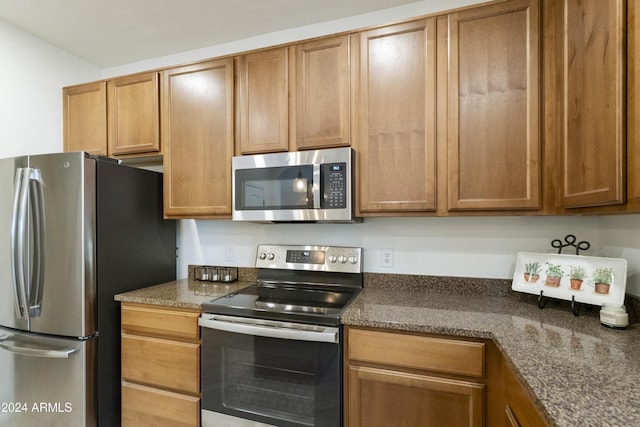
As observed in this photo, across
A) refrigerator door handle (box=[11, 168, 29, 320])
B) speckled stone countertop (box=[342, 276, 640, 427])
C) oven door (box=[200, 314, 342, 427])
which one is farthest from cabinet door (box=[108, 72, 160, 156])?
speckled stone countertop (box=[342, 276, 640, 427])

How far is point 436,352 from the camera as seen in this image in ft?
4.07

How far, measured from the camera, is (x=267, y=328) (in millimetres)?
1442

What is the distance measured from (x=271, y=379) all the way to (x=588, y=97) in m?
1.74

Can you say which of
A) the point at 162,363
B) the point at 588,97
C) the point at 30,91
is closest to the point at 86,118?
the point at 30,91

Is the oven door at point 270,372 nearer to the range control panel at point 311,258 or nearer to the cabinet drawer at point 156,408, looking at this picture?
the cabinet drawer at point 156,408

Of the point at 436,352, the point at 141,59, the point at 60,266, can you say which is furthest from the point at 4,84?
the point at 436,352

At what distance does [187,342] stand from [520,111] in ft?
6.58

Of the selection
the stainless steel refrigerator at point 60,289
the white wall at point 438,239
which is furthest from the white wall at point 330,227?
the stainless steel refrigerator at point 60,289

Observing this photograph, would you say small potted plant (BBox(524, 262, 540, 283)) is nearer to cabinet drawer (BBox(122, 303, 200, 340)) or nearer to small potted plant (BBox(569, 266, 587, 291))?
small potted plant (BBox(569, 266, 587, 291))

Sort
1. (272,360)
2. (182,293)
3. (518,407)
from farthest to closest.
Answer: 1. (182,293)
2. (272,360)
3. (518,407)

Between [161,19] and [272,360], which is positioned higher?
[161,19]

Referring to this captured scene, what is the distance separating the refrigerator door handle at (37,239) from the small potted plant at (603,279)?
2724mm

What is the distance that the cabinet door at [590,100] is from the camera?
96 cm

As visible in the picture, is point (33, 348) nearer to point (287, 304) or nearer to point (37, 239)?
point (37, 239)
